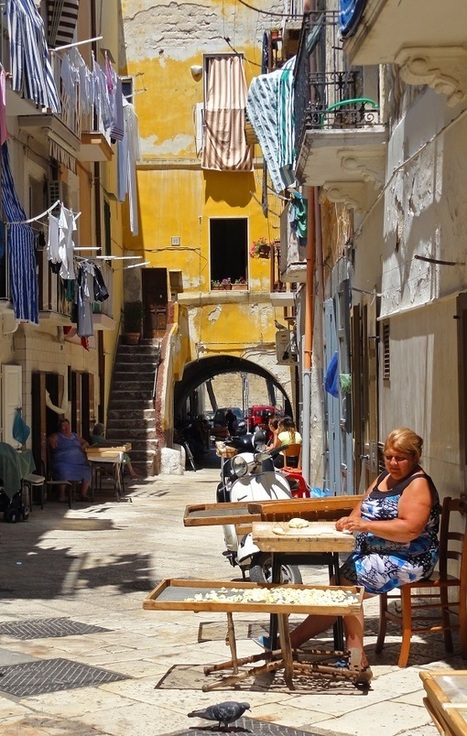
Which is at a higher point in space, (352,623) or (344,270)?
(344,270)

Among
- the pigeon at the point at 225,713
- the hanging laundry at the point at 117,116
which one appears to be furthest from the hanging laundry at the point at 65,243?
the pigeon at the point at 225,713

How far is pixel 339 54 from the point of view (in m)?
13.2

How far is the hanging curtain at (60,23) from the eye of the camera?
20.1 m

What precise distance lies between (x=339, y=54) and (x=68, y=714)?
30.4 ft

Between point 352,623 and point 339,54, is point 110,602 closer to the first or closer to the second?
point 352,623

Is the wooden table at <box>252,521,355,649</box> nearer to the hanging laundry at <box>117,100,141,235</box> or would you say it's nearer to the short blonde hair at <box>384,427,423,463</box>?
the short blonde hair at <box>384,427,423,463</box>

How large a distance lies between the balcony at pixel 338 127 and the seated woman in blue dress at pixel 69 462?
919cm

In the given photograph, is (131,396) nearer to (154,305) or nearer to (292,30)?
(154,305)

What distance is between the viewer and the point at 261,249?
27.8 meters

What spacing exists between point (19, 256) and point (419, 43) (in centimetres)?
1107

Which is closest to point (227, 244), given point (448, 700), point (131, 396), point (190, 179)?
point (190, 179)

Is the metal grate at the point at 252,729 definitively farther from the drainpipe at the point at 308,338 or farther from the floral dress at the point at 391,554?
the drainpipe at the point at 308,338

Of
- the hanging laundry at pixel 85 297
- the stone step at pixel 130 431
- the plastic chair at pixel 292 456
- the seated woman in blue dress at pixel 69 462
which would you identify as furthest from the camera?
the stone step at pixel 130 431

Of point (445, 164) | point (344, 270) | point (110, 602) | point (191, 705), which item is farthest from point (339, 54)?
point (191, 705)
